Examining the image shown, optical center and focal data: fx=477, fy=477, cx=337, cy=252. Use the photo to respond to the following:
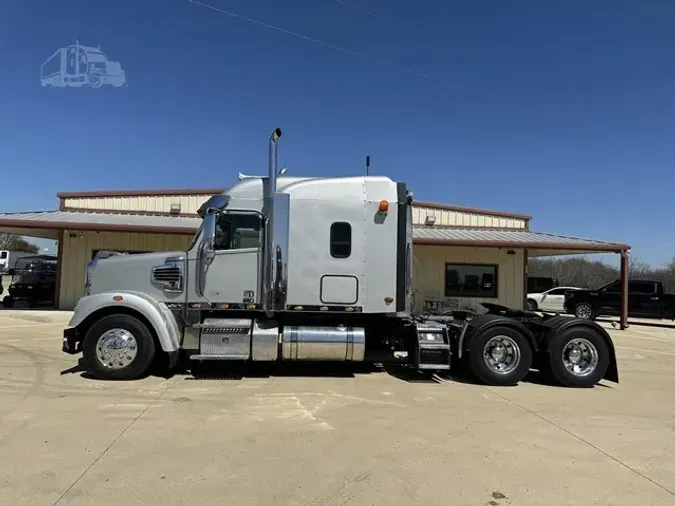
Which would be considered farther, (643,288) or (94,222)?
(643,288)

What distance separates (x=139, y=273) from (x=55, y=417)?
261 centimetres

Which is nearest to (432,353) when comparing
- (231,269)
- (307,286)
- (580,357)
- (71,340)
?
(307,286)

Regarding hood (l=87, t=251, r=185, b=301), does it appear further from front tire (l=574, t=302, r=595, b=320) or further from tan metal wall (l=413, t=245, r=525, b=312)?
front tire (l=574, t=302, r=595, b=320)

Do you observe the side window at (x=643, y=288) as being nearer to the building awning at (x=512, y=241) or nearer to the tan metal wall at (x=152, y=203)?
Result: the building awning at (x=512, y=241)

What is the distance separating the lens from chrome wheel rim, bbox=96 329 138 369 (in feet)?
22.7

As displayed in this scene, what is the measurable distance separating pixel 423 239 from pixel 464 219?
4800 millimetres

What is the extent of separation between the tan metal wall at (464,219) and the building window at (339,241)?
13218mm

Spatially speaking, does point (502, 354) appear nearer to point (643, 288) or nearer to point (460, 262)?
point (460, 262)

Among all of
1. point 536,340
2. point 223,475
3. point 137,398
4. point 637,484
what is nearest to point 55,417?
point 137,398

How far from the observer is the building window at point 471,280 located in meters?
19.2

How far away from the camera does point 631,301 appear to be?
68.3 feet

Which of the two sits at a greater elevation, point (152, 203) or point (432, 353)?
point (152, 203)

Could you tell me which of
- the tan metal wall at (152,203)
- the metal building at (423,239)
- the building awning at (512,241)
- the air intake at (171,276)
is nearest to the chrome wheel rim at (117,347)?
the air intake at (171,276)

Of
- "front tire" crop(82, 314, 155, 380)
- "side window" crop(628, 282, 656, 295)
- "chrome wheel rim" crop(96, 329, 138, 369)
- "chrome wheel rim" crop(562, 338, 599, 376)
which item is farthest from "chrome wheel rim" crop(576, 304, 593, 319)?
"chrome wheel rim" crop(96, 329, 138, 369)
